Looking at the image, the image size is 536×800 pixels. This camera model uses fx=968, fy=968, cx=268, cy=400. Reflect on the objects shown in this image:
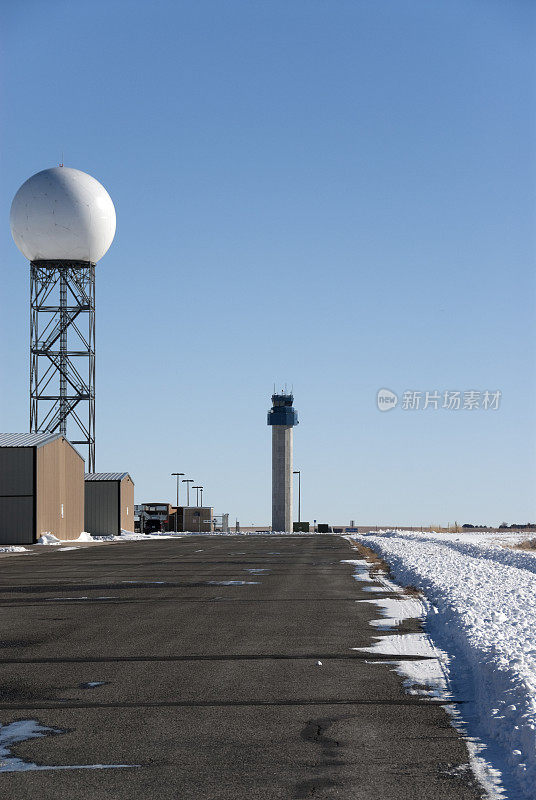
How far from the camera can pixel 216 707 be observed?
806 centimetres

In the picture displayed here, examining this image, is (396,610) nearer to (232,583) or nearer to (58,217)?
(232,583)

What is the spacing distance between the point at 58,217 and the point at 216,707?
200 feet

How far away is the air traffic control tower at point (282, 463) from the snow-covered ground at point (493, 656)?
88.5 meters

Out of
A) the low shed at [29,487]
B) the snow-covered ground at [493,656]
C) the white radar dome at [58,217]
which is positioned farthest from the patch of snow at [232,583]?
the white radar dome at [58,217]

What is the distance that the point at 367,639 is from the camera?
40.0ft

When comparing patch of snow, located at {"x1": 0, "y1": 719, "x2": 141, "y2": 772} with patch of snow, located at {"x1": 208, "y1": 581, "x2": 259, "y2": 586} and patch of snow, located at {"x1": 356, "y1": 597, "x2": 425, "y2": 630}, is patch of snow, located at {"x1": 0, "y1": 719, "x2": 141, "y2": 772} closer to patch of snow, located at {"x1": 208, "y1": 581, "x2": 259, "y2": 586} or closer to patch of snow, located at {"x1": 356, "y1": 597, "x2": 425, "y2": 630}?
patch of snow, located at {"x1": 356, "y1": 597, "x2": 425, "y2": 630}

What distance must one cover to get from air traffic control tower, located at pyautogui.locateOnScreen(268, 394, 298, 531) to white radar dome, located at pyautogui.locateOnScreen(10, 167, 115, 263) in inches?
1816

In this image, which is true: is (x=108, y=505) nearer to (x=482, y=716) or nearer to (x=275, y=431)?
(x=275, y=431)

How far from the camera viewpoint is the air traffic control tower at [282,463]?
110 m

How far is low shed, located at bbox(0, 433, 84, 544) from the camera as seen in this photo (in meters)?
49.8

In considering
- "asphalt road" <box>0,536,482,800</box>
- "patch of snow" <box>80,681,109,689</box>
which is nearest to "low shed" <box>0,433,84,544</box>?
"asphalt road" <box>0,536,482,800</box>

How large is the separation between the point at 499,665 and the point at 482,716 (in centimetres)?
134

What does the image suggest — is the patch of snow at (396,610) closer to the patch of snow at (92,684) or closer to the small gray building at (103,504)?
the patch of snow at (92,684)

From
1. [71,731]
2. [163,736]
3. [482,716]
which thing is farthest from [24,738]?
[482,716]
